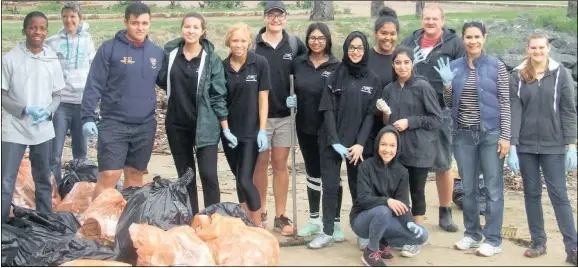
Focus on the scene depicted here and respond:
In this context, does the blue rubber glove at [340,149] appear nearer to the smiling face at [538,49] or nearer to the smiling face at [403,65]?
the smiling face at [403,65]

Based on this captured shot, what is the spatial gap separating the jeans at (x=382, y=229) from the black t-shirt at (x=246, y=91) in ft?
3.42

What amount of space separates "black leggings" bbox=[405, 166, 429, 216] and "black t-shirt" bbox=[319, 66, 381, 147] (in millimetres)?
504

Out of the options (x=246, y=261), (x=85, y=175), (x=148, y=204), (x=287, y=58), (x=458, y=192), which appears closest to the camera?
(x=246, y=261)

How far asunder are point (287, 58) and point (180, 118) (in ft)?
3.33

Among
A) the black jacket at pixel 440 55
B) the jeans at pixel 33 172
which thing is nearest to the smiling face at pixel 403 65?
the black jacket at pixel 440 55

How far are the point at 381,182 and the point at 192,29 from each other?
1715 millimetres

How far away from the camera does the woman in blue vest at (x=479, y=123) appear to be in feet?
20.6

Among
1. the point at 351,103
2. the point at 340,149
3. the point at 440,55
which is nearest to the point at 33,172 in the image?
the point at 340,149

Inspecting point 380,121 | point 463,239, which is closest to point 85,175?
point 380,121

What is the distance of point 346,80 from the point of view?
21.2 feet

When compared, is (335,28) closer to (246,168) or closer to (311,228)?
(311,228)

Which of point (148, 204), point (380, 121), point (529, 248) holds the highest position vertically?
point (380, 121)

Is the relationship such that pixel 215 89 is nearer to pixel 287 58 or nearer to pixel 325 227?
pixel 287 58

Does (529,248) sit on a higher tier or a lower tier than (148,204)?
lower
